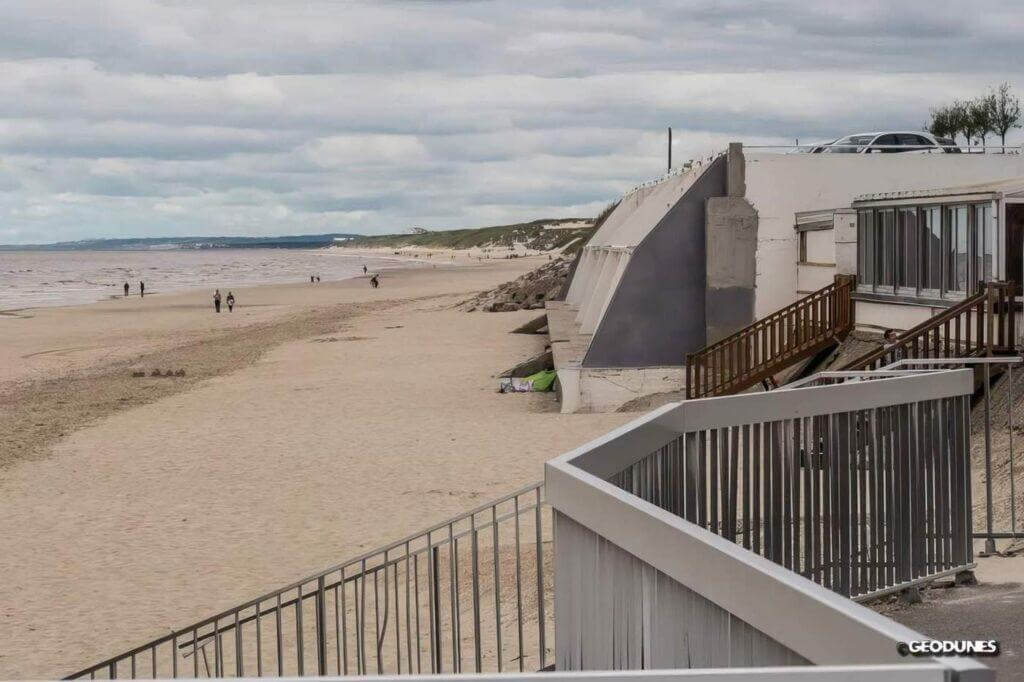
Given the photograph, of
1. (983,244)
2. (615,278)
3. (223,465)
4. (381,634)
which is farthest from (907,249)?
(381,634)

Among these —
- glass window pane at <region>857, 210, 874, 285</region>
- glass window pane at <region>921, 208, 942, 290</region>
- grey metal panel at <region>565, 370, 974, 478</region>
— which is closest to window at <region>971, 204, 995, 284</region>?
glass window pane at <region>921, 208, 942, 290</region>

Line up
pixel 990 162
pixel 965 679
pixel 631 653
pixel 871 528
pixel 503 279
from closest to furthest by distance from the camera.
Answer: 1. pixel 965 679
2. pixel 631 653
3. pixel 871 528
4. pixel 990 162
5. pixel 503 279

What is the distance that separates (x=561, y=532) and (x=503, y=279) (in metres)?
97.8

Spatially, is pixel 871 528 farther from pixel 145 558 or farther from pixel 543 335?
pixel 543 335

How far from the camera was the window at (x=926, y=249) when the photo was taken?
59.2 ft

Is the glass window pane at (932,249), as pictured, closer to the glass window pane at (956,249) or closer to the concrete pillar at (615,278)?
the glass window pane at (956,249)

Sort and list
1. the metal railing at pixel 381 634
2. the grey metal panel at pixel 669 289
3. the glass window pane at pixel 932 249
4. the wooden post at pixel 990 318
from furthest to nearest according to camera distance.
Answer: the grey metal panel at pixel 669 289 → the glass window pane at pixel 932 249 → the wooden post at pixel 990 318 → the metal railing at pixel 381 634

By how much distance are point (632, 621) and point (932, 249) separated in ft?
53.3

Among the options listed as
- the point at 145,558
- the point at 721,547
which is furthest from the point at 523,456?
the point at 721,547

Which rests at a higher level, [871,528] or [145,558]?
[871,528]

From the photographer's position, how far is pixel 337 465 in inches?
790

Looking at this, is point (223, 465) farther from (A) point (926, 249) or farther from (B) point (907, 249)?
(A) point (926, 249)

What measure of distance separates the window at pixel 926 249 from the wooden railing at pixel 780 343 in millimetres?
621

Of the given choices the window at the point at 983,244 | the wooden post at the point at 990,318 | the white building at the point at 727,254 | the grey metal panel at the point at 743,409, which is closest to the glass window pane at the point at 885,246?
the white building at the point at 727,254
